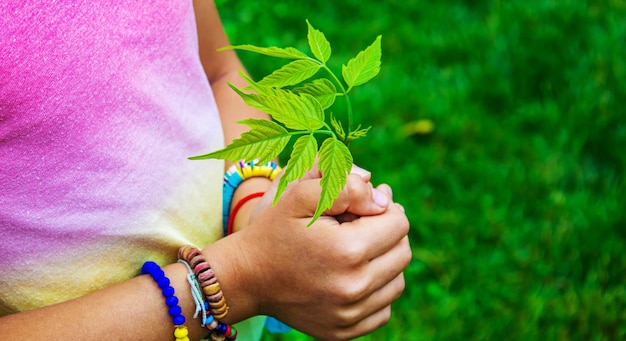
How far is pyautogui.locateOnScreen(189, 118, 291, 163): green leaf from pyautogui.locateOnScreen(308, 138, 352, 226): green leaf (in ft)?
0.17

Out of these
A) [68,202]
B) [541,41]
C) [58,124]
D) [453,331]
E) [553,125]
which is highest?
[58,124]

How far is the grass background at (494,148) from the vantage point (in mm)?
2156

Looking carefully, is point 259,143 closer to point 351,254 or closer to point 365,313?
point 351,254

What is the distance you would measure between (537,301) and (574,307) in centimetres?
11

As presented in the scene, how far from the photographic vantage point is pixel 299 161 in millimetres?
804

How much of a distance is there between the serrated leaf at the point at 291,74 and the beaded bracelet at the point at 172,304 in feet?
1.21

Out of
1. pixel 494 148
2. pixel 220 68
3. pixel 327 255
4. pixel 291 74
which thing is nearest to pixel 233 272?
pixel 327 255

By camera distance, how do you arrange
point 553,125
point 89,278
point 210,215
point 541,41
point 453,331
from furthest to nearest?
point 541,41 → point 553,125 → point 453,331 → point 210,215 → point 89,278

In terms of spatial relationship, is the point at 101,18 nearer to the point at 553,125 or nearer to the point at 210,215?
the point at 210,215

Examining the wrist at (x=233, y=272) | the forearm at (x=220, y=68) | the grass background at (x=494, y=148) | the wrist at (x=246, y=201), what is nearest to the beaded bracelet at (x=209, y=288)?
the wrist at (x=233, y=272)

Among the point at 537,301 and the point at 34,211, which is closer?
the point at 34,211

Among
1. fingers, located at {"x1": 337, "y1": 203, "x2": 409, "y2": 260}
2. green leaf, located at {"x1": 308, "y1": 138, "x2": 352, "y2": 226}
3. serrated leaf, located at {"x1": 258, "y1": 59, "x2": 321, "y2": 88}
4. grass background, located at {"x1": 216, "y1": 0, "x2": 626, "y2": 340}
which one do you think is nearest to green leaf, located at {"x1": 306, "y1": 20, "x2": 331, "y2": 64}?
serrated leaf, located at {"x1": 258, "y1": 59, "x2": 321, "y2": 88}

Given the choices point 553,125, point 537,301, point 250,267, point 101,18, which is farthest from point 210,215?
point 553,125

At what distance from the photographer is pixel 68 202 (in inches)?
39.7
